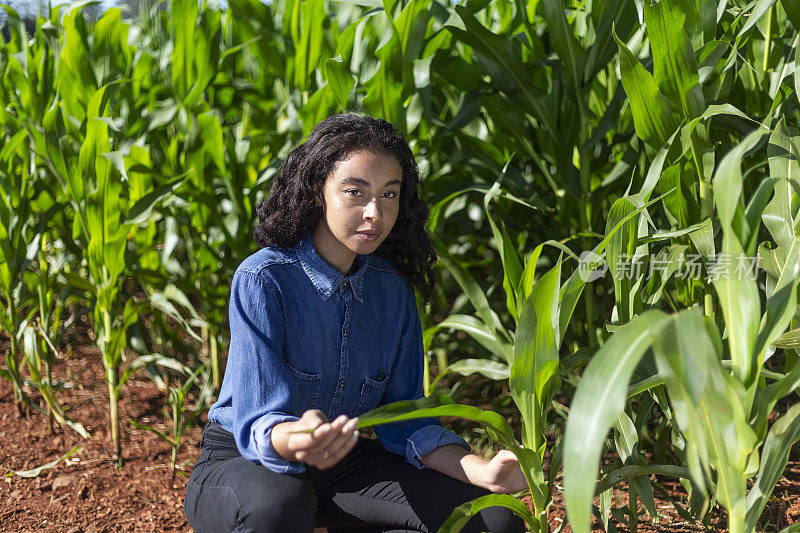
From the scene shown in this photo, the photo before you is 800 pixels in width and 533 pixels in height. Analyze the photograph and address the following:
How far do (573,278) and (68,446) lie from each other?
1385 mm

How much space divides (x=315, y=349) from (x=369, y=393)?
12 centimetres

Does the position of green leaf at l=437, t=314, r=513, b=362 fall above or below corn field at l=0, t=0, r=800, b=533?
below

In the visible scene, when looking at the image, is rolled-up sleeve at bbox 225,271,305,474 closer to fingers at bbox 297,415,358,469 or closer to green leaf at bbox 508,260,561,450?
fingers at bbox 297,415,358,469

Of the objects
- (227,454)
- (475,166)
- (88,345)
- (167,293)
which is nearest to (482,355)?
(475,166)

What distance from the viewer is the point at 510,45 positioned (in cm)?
144

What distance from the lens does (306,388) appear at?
1.13m

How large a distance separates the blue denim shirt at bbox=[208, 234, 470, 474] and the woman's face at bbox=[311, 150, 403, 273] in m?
0.09

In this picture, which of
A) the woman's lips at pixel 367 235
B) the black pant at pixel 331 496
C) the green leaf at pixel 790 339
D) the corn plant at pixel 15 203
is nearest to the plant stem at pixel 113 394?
the corn plant at pixel 15 203

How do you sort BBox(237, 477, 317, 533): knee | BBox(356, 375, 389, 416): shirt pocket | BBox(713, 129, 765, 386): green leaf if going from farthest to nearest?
BBox(356, 375, 389, 416): shirt pocket → BBox(237, 477, 317, 533): knee → BBox(713, 129, 765, 386): green leaf

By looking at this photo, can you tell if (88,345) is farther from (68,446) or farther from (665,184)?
(665,184)

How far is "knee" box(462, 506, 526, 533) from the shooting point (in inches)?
40.8

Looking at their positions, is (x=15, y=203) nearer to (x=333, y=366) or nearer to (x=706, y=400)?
(x=333, y=366)

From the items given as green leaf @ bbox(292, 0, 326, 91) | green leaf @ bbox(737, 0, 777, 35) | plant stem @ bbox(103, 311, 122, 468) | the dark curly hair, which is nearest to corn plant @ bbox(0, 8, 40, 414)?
plant stem @ bbox(103, 311, 122, 468)

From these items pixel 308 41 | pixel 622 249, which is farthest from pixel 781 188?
pixel 308 41
